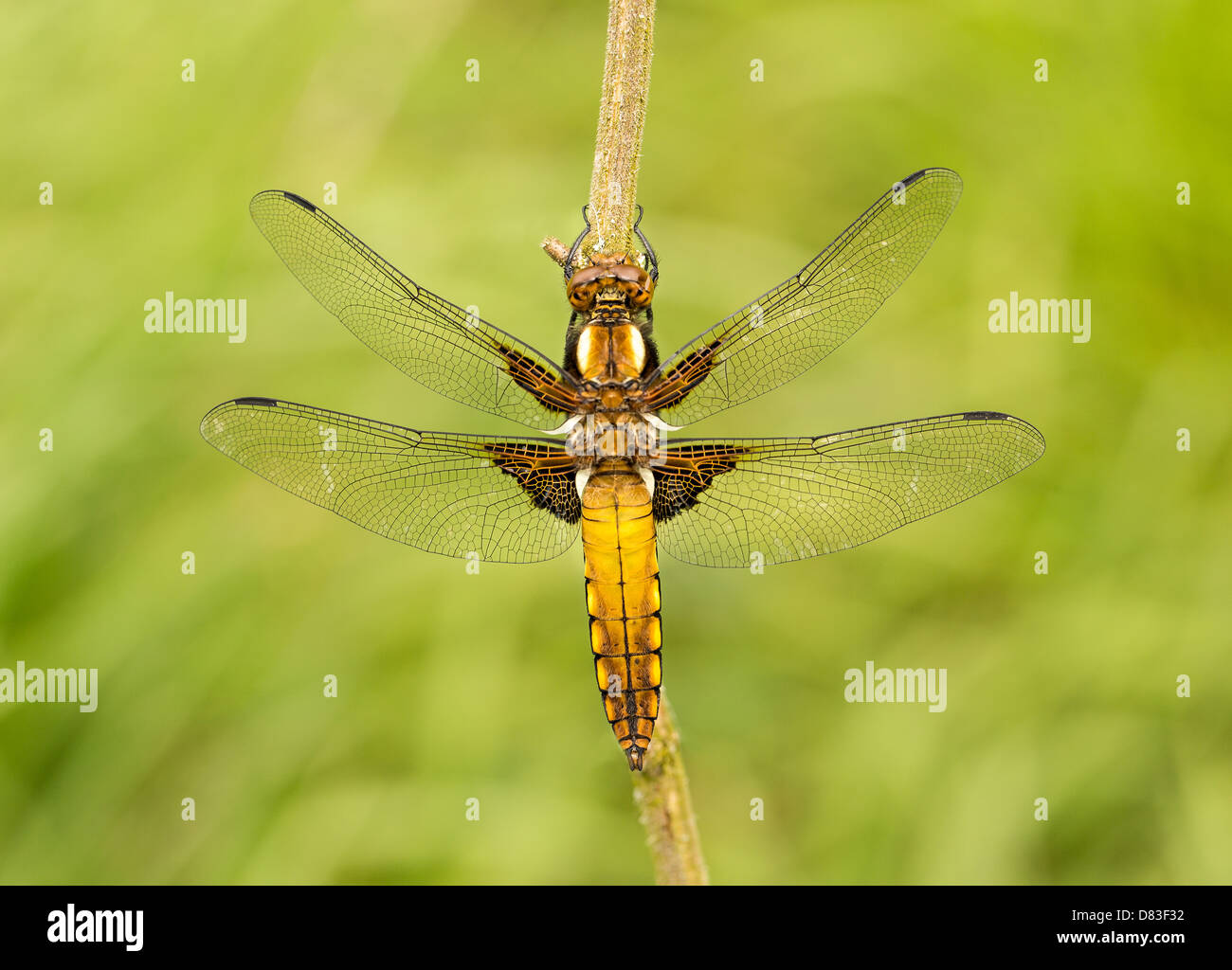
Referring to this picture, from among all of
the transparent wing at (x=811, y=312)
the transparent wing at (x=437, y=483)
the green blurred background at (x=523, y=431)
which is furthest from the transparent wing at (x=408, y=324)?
the green blurred background at (x=523, y=431)

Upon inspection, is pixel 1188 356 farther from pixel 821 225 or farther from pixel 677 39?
pixel 677 39

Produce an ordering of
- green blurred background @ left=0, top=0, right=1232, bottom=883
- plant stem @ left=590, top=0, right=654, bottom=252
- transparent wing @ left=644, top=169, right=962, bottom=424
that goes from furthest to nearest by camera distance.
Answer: green blurred background @ left=0, top=0, right=1232, bottom=883 → transparent wing @ left=644, top=169, right=962, bottom=424 → plant stem @ left=590, top=0, right=654, bottom=252

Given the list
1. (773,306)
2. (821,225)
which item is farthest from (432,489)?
(821,225)

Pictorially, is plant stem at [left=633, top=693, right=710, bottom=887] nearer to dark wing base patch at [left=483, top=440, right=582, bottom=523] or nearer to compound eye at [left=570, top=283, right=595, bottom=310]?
dark wing base patch at [left=483, top=440, right=582, bottom=523]

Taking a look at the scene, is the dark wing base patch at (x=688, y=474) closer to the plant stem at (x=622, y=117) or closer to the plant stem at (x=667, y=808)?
the plant stem at (x=667, y=808)

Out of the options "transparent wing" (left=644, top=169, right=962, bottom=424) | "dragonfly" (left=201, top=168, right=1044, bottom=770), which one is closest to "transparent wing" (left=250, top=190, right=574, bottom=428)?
"dragonfly" (left=201, top=168, right=1044, bottom=770)

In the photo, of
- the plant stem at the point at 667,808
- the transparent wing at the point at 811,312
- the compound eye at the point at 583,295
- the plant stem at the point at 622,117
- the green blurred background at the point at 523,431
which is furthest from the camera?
the green blurred background at the point at 523,431
